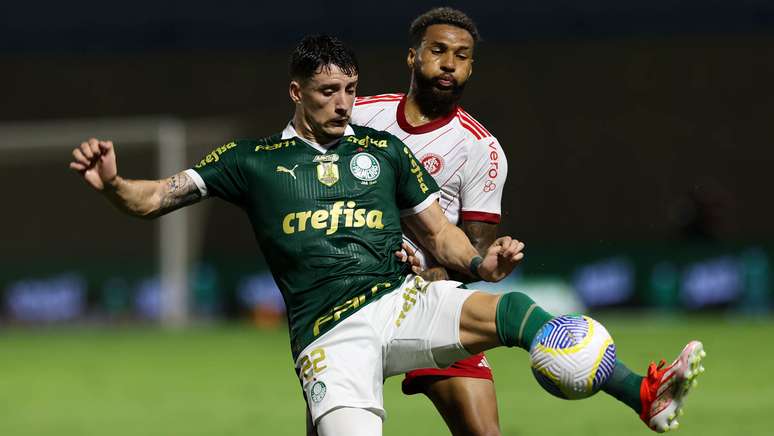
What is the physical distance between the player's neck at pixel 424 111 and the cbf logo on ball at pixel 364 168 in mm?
761

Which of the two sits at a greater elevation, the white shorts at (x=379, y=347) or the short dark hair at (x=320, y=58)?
the short dark hair at (x=320, y=58)

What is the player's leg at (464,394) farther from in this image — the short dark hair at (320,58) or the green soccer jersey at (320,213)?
the short dark hair at (320,58)

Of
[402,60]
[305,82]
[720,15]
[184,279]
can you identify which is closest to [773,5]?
[720,15]

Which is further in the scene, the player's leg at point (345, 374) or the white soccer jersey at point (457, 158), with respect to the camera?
the white soccer jersey at point (457, 158)

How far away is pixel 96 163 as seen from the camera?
5.36m

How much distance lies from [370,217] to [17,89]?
20.4 metres

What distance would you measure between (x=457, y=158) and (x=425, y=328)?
1.34 meters

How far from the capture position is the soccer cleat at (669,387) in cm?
478

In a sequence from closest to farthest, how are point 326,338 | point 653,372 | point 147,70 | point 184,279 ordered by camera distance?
point 653,372
point 326,338
point 184,279
point 147,70

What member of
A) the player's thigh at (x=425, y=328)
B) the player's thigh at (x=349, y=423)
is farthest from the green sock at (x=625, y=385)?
the player's thigh at (x=349, y=423)

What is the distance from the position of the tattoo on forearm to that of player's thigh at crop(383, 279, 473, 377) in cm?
100

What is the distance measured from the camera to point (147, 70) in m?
24.5

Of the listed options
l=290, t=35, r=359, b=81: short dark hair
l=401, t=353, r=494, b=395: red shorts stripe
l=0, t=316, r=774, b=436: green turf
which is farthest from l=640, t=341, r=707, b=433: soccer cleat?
l=0, t=316, r=774, b=436: green turf

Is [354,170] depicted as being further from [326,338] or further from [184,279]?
[184,279]
